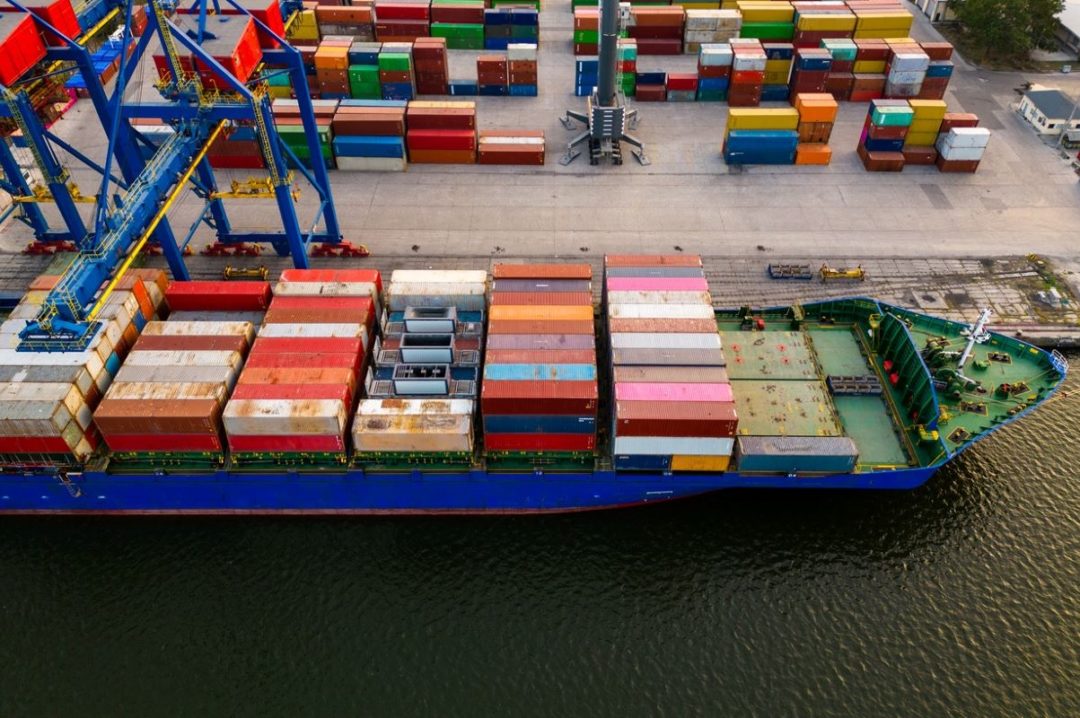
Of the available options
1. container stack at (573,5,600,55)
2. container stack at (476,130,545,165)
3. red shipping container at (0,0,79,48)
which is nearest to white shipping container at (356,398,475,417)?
red shipping container at (0,0,79,48)

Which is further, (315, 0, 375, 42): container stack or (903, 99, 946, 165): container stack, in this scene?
(315, 0, 375, 42): container stack

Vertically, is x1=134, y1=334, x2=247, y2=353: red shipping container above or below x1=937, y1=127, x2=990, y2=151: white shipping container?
above

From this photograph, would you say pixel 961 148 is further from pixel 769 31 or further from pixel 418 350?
pixel 418 350

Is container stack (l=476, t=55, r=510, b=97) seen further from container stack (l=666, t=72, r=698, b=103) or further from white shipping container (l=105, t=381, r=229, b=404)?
white shipping container (l=105, t=381, r=229, b=404)

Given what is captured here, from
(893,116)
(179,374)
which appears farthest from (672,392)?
(893,116)

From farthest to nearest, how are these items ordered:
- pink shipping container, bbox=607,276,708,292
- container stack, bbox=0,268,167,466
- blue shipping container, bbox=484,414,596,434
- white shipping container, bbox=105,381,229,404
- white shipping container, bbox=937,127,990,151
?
white shipping container, bbox=937,127,990,151, pink shipping container, bbox=607,276,708,292, white shipping container, bbox=105,381,229,404, blue shipping container, bbox=484,414,596,434, container stack, bbox=0,268,167,466
